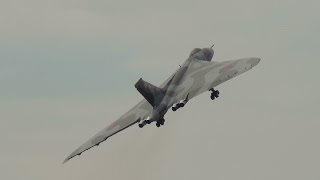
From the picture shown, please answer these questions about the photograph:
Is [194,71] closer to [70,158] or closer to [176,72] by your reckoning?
[176,72]

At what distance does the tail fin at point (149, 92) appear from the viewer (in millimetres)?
128000

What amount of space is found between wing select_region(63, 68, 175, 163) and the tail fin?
3.79 m

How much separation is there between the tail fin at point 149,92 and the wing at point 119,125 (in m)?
3.79

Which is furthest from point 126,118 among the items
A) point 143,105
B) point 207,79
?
point 207,79

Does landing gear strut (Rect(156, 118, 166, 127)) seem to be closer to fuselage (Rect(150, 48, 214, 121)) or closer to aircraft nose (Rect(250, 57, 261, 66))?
fuselage (Rect(150, 48, 214, 121))

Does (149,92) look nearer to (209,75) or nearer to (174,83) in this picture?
(174,83)

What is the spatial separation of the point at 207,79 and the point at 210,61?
15.0 metres

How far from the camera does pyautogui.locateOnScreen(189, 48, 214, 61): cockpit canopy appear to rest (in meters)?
148

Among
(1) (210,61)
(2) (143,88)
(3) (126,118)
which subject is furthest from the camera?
(1) (210,61)

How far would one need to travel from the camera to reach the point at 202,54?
149250 millimetres

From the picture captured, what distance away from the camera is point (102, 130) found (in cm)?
13800

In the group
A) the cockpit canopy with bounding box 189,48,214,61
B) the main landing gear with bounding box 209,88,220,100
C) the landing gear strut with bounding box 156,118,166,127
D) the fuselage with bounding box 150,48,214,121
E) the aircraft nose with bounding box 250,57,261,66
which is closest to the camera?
the landing gear strut with bounding box 156,118,166,127

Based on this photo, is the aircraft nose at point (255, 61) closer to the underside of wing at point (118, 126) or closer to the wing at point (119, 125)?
the wing at point (119, 125)

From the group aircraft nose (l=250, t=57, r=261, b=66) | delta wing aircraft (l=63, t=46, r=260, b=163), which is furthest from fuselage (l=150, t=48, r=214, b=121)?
aircraft nose (l=250, t=57, r=261, b=66)
